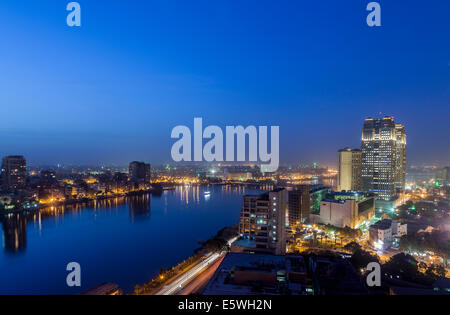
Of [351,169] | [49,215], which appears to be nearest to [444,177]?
[351,169]

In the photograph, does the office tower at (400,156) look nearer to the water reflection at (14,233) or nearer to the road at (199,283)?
the road at (199,283)

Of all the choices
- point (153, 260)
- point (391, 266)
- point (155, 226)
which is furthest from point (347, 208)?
point (155, 226)

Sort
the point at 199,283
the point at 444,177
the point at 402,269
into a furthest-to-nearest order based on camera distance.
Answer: the point at 444,177
the point at 402,269
the point at 199,283

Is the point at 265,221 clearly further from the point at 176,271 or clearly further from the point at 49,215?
the point at 49,215

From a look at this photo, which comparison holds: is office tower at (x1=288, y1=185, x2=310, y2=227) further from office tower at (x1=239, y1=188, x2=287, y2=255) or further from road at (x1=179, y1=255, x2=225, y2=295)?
road at (x1=179, y1=255, x2=225, y2=295)
